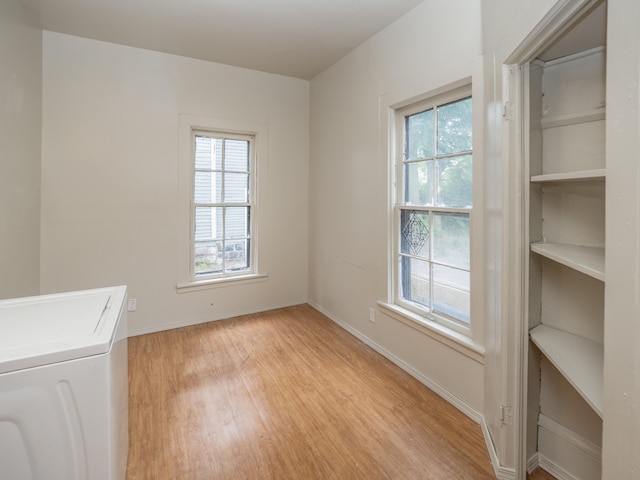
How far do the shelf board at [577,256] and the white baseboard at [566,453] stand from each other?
85 centimetres

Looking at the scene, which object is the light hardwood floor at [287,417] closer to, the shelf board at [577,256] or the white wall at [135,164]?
the white wall at [135,164]

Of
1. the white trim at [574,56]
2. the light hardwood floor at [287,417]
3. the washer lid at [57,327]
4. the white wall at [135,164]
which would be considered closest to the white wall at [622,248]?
the white trim at [574,56]

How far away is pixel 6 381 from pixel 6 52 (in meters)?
2.35

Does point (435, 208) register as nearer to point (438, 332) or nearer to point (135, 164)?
point (438, 332)

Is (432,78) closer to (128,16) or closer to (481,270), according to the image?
(481,270)

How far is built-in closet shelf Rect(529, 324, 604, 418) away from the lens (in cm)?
109

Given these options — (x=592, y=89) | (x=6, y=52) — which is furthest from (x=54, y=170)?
(x=592, y=89)

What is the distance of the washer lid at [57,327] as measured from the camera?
86cm

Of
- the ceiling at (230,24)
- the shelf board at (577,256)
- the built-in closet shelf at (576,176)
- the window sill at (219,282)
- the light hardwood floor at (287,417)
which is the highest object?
the ceiling at (230,24)

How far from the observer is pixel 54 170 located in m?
2.81

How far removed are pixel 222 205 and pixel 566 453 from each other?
334 cm

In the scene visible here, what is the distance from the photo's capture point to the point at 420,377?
7.72 feet

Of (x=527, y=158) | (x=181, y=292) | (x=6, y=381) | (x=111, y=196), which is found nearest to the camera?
(x=6, y=381)

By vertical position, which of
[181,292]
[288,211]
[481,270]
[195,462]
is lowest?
[195,462]
